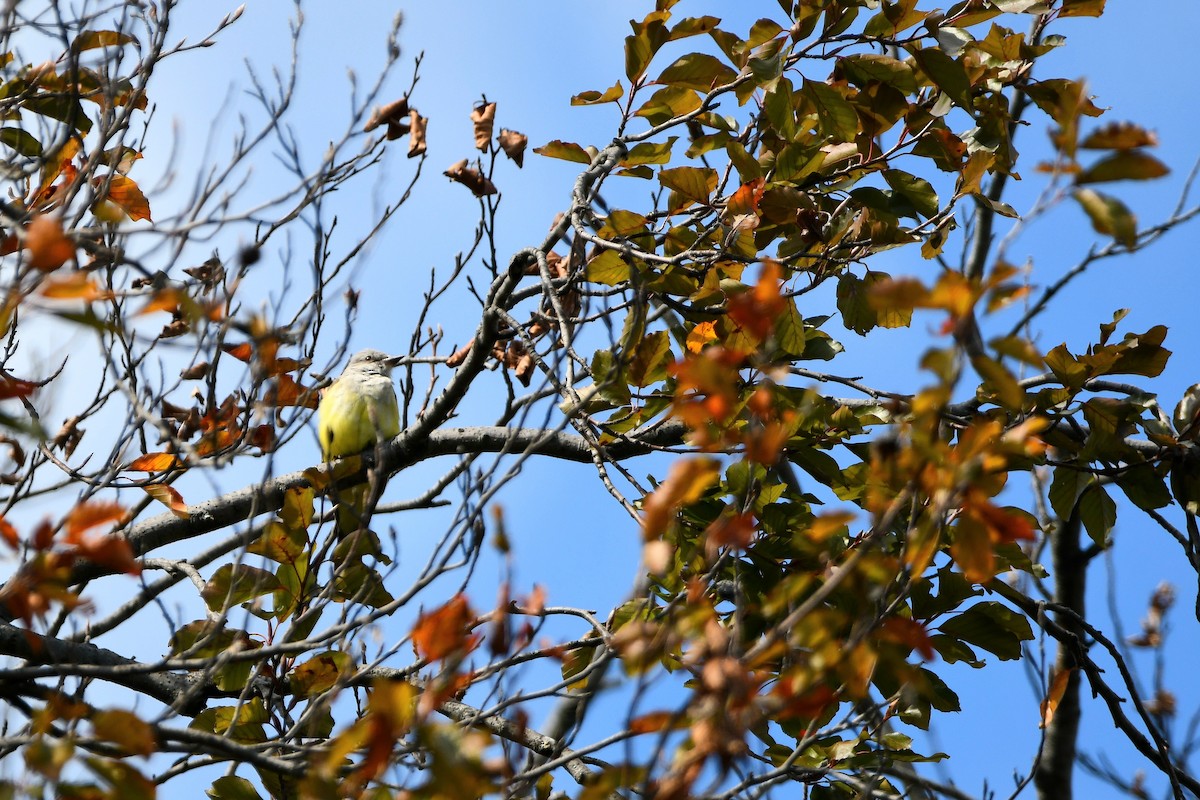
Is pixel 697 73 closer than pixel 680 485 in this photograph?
No

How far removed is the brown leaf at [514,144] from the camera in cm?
313

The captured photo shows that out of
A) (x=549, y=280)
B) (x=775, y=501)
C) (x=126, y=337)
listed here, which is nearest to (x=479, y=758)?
(x=549, y=280)

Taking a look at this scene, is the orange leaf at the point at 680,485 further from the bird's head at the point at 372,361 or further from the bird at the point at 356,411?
the bird's head at the point at 372,361

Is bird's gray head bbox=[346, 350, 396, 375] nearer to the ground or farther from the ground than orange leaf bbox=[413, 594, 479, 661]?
farther from the ground

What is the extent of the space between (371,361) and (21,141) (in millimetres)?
2542

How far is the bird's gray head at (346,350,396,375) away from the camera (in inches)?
229

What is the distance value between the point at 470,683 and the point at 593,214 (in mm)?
1510

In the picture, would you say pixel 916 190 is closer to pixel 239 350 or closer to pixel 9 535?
pixel 239 350

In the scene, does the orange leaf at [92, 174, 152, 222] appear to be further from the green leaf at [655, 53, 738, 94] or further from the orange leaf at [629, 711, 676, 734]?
the orange leaf at [629, 711, 676, 734]

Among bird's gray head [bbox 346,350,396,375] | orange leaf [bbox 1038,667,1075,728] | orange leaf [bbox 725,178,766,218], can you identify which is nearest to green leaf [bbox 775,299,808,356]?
orange leaf [bbox 725,178,766,218]

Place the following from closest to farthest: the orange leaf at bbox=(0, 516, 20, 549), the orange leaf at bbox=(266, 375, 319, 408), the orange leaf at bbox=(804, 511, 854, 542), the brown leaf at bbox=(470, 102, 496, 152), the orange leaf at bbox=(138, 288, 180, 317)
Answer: the orange leaf at bbox=(804, 511, 854, 542), the orange leaf at bbox=(138, 288, 180, 317), the orange leaf at bbox=(0, 516, 20, 549), the brown leaf at bbox=(470, 102, 496, 152), the orange leaf at bbox=(266, 375, 319, 408)

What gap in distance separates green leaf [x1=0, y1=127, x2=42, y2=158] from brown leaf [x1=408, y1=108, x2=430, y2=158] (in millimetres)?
1466

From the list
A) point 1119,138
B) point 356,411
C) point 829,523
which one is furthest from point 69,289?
point 356,411

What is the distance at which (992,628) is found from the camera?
3057 millimetres
